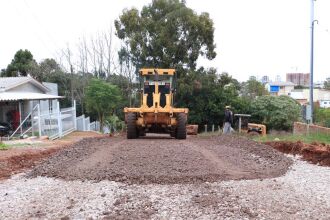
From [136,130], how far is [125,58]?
77.3 ft

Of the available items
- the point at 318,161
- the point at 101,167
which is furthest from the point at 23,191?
the point at 318,161

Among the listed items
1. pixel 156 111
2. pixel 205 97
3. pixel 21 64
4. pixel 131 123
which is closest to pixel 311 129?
pixel 156 111

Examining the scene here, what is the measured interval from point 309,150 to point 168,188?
19.6 ft

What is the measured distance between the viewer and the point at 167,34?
34969 mm

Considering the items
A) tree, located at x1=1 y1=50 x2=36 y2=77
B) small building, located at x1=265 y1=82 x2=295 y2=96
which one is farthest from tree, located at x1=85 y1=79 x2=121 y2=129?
small building, located at x1=265 y1=82 x2=295 y2=96

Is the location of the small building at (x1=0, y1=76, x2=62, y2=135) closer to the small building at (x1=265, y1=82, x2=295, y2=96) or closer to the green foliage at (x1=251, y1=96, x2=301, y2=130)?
the green foliage at (x1=251, y1=96, x2=301, y2=130)

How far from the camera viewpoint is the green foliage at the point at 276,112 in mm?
37500

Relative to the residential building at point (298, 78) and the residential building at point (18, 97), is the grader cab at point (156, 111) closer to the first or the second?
the residential building at point (18, 97)

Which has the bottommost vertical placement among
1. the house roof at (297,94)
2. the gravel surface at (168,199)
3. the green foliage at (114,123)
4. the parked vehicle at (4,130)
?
the green foliage at (114,123)

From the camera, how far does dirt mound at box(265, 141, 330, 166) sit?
458 inches

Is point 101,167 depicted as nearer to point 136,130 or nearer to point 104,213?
point 104,213

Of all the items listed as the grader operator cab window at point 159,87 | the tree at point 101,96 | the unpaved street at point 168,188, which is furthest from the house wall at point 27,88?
the unpaved street at point 168,188

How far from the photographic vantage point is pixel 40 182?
9250mm

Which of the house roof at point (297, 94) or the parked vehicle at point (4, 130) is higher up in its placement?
the house roof at point (297, 94)
